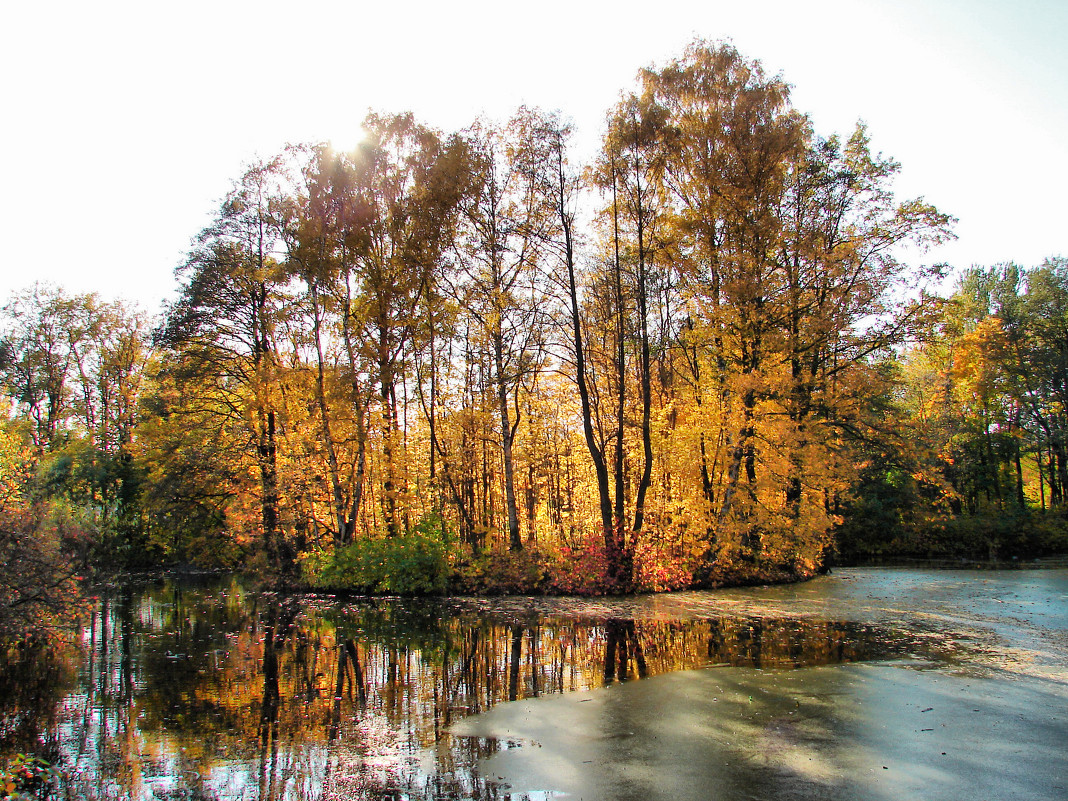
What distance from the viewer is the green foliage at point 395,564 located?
19.1 meters

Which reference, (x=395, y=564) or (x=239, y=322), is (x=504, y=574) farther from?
(x=239, y=322)

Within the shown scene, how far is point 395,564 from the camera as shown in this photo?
19.2 metres

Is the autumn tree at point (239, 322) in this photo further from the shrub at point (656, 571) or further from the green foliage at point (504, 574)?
the shrub at point (656, 571)

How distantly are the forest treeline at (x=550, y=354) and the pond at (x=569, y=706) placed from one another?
480cm

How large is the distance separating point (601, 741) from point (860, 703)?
308cm

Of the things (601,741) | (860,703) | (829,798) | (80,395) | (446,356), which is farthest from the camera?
(80,395)

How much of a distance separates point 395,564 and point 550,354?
8.31 meters

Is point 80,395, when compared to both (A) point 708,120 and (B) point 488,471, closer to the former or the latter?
(B) point 488,471

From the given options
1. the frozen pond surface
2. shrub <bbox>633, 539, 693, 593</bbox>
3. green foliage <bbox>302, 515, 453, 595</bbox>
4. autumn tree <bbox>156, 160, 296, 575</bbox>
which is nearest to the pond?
the frozen pond surface

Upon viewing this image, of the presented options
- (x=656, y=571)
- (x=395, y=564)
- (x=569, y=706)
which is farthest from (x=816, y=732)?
(x=395, y=564)

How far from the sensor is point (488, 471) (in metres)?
28.0

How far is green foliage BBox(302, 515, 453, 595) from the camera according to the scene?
19141mm

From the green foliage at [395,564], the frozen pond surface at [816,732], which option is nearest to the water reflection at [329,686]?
the frozen pond surface at [816,732]

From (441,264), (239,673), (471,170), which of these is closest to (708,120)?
(471,170)
